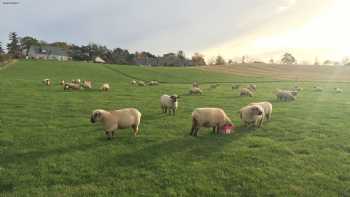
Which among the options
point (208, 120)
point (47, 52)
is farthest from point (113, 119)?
point (47, 52)

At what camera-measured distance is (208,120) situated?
1508cm

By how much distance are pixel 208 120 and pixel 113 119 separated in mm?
4255

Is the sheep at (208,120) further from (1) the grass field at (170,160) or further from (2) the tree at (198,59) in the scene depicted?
(2) the tree at (198,59)

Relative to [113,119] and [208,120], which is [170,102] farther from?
[113,119]

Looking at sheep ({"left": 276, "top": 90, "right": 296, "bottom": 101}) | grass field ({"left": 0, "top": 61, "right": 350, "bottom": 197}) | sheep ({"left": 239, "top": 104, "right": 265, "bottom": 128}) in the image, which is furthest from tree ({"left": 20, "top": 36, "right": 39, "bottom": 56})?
sheep ({"left": 239, "top": 104, "right": 265, "bottom": 128})

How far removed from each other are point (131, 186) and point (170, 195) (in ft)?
3.96

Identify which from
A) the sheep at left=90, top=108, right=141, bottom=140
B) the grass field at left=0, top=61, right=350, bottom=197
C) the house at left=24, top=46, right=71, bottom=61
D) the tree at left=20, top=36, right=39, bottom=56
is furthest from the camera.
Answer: the tree at left=20, top=36, right=39, bottom=56

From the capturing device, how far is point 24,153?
39.7 ft

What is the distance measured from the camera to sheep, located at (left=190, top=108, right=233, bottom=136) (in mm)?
15008

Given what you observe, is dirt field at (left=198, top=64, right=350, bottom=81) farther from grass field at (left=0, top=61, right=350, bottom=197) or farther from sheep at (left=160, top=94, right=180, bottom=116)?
grass field at (left=0, top=61, right=350, bottom=197)

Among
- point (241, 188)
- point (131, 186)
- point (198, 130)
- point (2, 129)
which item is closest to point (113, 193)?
point (131, 186)

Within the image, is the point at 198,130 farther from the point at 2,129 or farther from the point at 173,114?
the point at 2,129

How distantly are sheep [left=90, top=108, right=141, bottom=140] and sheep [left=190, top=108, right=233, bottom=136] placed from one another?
268 centimetres

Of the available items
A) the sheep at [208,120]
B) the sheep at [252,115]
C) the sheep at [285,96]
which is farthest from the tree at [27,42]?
the sheep at [208,120]
